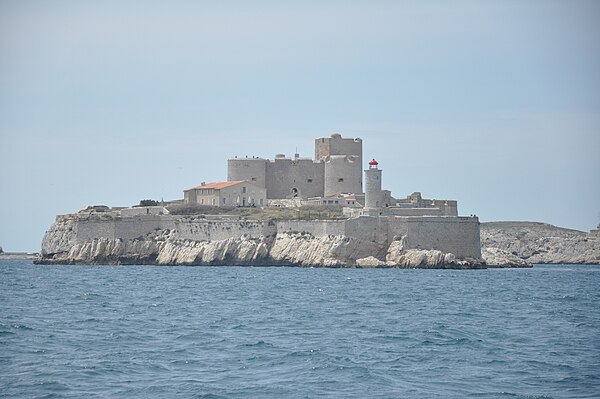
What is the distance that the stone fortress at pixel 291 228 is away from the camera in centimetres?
6312

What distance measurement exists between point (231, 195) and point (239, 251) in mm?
8123

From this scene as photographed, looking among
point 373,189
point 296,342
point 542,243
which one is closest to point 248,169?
point 373,189

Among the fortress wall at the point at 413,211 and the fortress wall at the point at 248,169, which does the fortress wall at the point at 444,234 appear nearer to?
the fortress wall at the point at 413,211

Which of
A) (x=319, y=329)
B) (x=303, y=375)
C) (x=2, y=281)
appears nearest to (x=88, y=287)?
(x=2, y=281)

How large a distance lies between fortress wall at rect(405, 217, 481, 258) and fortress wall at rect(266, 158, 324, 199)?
14.6 meters

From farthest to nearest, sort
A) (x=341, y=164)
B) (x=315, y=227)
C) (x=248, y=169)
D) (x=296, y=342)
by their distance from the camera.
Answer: (x=248, y=169) → (x=341, y=164) → (x=315, y=227) → (x=296, y=342)

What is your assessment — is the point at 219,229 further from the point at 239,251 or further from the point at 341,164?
the point at 341,164

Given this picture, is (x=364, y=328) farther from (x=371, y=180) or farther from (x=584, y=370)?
(x=371, y=180)

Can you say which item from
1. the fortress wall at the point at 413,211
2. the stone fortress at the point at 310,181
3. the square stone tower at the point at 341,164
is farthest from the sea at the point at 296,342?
the square stone tower at the point at 341,164

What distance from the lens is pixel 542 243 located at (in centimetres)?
10000

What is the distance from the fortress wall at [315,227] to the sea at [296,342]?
15.2 metres

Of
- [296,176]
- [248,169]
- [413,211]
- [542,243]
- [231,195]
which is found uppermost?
[248,169]

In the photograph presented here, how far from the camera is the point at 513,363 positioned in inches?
956

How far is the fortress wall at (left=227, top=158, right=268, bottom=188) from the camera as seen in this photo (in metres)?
75.8
